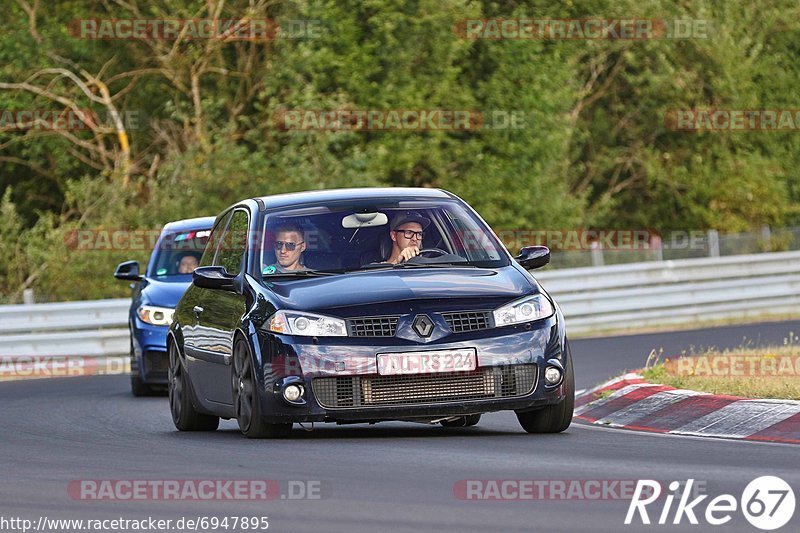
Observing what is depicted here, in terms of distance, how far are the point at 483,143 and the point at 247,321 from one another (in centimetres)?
2328

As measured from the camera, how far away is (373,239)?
38.6 feet

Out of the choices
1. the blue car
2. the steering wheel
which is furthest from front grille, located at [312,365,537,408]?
the blue car

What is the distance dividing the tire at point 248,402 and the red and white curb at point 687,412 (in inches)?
91.9

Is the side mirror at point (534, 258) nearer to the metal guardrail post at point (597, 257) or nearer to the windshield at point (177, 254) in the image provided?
the windshield at point (177, 254)

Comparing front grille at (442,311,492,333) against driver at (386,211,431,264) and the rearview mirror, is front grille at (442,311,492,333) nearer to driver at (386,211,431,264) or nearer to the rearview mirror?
driver at (386,211,431,264)

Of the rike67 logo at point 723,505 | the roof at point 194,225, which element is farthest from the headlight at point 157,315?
the rike67 logo at point 723,505

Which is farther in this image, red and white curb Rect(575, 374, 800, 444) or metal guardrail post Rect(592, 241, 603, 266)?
metal guardrail post Rect(592, 241, 603, 266)

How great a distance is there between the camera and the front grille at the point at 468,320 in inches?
420

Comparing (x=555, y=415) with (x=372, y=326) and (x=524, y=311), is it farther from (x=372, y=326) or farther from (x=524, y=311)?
(x=372, y=326)

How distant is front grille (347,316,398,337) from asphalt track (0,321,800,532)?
0.63 meters

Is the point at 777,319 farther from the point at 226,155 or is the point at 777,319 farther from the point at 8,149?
the point at 8,149

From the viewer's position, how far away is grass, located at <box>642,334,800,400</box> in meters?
12.5

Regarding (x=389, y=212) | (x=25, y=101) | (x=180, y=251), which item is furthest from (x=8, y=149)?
(x=389, y=212)

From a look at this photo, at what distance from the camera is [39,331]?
24312 millimetres
